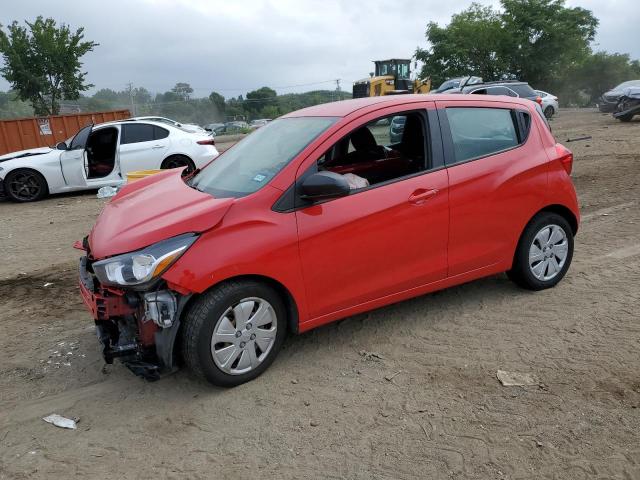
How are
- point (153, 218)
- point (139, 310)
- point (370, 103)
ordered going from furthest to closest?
point (370, 103) → point (153, 218) → point (139, 310)

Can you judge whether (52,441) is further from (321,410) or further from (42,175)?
(42,175)

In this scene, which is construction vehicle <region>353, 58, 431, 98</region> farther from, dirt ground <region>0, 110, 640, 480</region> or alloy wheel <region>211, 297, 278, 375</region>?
alloy wheel <region>211, 297, 278, 375</region>

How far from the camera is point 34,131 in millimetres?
15781

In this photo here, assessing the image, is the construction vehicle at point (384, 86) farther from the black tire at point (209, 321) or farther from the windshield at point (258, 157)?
the black tire at point (209, 321)

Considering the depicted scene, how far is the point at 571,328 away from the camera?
3.84 metres

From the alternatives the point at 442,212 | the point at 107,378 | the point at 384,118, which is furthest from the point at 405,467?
the point at 384,118

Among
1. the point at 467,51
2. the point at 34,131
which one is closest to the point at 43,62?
the point at 34,131

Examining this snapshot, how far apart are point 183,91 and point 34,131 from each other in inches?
1583

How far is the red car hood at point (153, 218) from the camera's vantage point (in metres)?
3.14

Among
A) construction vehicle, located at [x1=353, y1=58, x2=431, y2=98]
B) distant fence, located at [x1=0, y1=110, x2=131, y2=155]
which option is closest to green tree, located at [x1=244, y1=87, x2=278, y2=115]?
construction vehicle, located at [x1=353, y1=58, x2=431, y2=98]

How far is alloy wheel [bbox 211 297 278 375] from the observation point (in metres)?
3.17

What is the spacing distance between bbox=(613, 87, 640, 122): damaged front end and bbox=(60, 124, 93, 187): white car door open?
1644 cm

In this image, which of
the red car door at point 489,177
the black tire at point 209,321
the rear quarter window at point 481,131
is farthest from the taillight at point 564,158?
the black tire at point 209,321

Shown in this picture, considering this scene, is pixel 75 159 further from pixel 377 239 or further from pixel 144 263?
pixel 377 239
